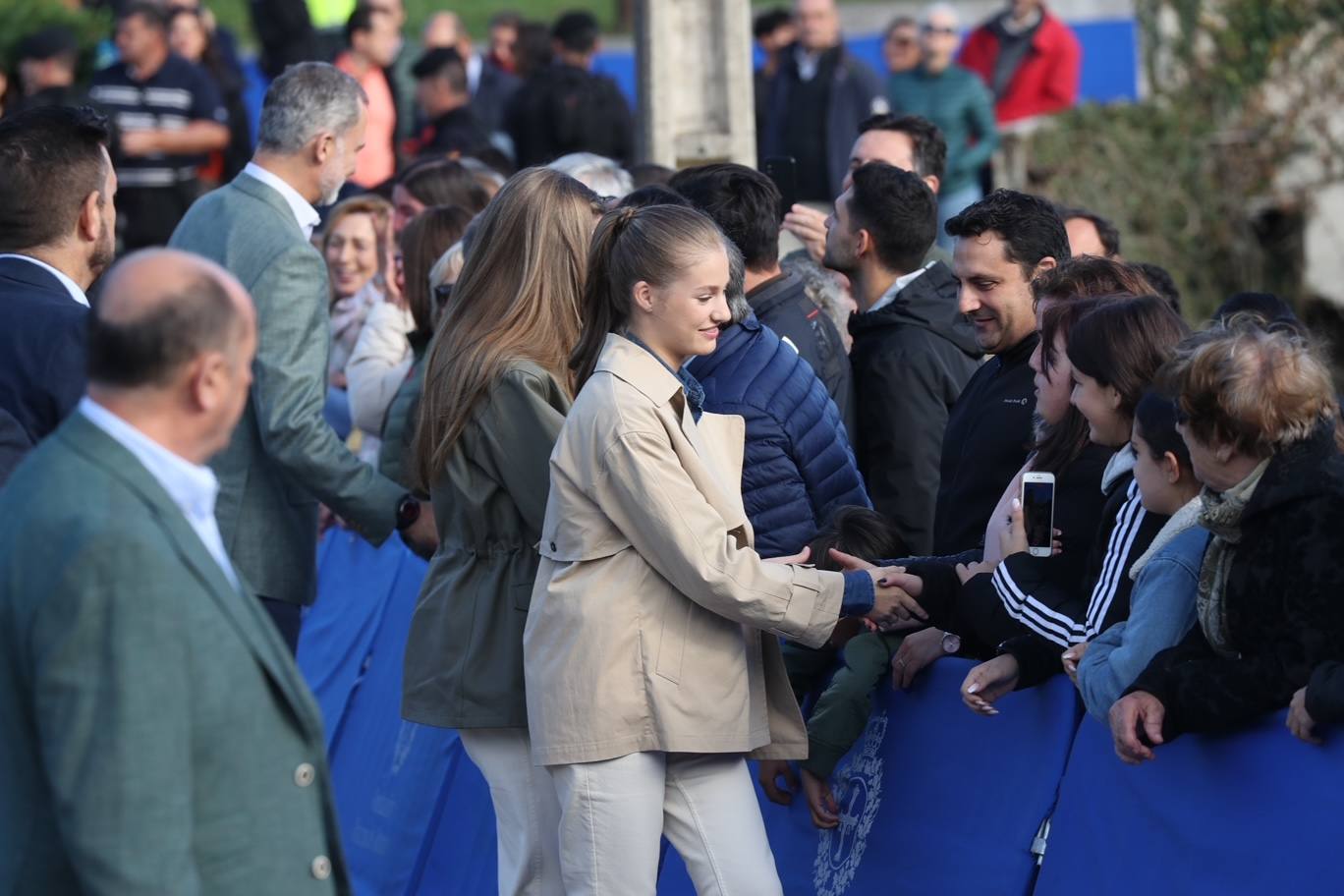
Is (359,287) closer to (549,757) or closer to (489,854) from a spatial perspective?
(489,854)

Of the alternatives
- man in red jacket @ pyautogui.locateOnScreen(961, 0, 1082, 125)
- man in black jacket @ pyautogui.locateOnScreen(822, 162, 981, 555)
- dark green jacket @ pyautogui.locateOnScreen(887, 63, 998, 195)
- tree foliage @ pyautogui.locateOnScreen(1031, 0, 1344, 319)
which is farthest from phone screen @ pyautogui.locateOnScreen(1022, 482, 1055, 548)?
tree foliage @ pyautogui.locateOnScreen(1031, 0, 1344, 319)

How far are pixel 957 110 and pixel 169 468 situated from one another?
10381mm

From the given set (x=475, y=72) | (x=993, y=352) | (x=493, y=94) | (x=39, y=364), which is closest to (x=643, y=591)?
(x=993, y=352)

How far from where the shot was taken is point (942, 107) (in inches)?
498

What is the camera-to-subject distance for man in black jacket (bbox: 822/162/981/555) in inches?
230

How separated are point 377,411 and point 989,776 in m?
3.38

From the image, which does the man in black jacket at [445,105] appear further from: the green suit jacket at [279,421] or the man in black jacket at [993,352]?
the man in black jacket at [993,352]

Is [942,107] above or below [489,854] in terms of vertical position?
above

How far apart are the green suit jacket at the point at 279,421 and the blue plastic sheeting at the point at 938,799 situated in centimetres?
178

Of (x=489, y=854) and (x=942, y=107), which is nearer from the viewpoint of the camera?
(x=489, y=854)

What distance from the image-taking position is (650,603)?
418cm

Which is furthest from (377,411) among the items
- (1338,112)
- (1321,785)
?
(1338,112)

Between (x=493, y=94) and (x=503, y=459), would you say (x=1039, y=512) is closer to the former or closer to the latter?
(x=503, y=459)

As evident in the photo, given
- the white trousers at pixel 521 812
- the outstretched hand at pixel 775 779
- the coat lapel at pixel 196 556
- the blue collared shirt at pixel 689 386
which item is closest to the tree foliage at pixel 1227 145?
the outstretched hand at pixel 775 779
